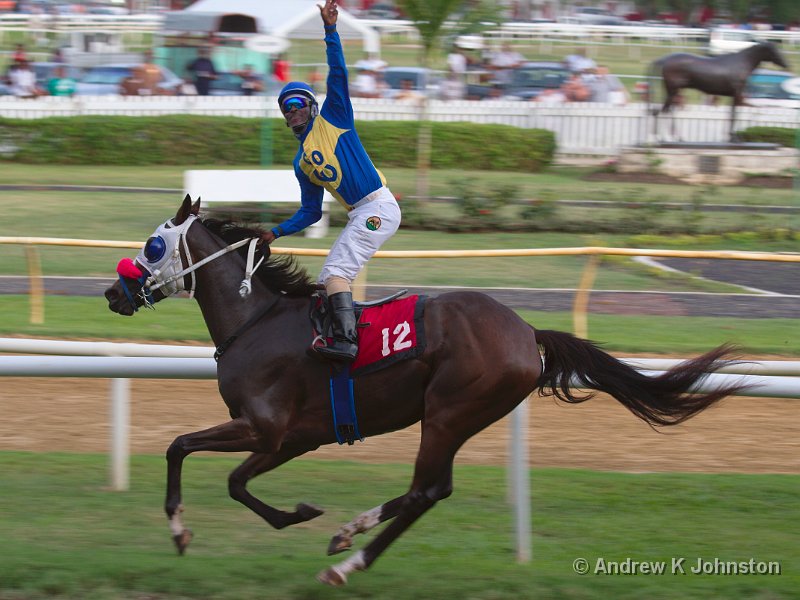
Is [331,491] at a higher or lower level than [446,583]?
lower

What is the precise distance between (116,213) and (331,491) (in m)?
11.2

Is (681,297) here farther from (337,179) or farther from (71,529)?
→ (71,529)

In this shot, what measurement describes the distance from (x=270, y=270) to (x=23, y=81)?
18595 mm

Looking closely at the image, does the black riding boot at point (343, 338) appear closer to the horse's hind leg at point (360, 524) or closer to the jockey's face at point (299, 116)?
the horse's hind leg at point (360, 524)

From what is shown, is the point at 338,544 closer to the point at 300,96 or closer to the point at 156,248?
the point at 156,248

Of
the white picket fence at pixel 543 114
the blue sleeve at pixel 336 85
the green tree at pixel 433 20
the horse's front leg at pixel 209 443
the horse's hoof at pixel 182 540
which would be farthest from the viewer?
the white picket fence at pixel 543 114

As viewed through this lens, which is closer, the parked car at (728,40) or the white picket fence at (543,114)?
the white picket fence at (543,114)

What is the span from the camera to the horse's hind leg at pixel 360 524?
189 inches

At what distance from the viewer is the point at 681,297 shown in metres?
11.6

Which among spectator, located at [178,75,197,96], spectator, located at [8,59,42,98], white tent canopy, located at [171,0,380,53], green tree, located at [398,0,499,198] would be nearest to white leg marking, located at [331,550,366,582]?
green tree, located at [398,0,499,198]

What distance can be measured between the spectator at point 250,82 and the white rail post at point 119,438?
57.7 ft

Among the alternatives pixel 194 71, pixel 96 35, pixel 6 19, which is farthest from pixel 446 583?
pixel 6 19

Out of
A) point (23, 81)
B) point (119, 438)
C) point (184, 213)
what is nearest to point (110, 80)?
point (23, 81)

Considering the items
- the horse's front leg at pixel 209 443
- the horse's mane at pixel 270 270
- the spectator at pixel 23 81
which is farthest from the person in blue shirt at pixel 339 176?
the spectator at pixel 23 81
